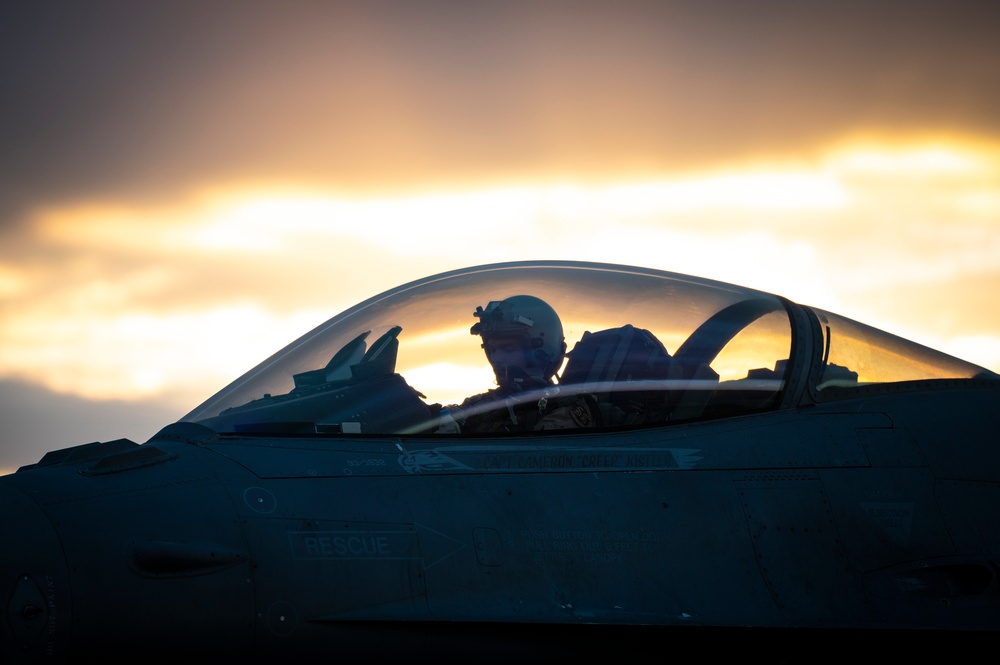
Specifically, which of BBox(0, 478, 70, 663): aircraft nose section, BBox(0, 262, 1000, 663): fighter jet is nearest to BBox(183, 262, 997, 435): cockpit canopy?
BBox(0, 262, 1000, 663): fighter jet

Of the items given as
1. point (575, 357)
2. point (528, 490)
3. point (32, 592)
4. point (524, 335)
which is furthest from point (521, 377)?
point (32, 592)

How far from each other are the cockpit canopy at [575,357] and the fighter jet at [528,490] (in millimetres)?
16

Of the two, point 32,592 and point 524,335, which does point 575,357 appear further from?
point 32,592

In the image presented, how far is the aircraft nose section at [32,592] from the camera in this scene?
369 cm

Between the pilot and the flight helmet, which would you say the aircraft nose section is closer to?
the pilot

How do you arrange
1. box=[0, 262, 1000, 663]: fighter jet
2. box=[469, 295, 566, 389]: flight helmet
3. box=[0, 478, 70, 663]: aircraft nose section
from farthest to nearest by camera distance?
box=[469, 295, 566, 389]: flight helmet < box=[0, 262, 1000, 663]: fighter jet < box=[0, 478, 70, 663]: aircraft nose section

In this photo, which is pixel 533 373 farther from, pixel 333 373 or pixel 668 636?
pixel 668 636

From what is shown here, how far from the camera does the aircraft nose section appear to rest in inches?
145

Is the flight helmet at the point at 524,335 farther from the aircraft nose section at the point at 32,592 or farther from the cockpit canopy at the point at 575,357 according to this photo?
the aircraft nose section at the point at 32,592

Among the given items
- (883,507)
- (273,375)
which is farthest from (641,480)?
(273,375)

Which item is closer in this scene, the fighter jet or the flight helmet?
the fighter jet

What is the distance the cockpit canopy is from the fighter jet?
0.05ft

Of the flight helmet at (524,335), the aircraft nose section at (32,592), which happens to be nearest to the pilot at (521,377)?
the flight helmet at (524,335)

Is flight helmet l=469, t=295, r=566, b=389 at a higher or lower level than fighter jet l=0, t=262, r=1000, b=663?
higher
